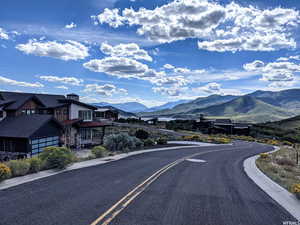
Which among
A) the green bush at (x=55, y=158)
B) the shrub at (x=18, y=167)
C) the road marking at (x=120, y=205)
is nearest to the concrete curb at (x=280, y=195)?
the road marking at (x=120, y=205)

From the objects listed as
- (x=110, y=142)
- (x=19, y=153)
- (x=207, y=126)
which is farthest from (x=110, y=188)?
(x=207, y=126)

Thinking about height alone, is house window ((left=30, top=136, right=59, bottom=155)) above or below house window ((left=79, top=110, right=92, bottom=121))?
below

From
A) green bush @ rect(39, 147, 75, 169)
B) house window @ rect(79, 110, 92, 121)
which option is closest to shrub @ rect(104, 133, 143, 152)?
green bush @ rect(39, 147, 75, 169)

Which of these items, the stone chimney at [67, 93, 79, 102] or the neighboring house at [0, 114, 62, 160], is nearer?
the neighboring house at [0, 114, 62, 160]

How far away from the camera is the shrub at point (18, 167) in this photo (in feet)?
28.0

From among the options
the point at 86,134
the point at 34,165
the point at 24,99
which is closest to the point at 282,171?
the point at 34,165

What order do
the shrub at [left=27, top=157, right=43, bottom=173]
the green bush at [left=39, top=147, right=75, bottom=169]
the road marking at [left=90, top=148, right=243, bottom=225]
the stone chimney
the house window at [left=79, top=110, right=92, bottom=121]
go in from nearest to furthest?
the road marking at [left=90, top=148, right=243, bottom=225]
the shrub at [left=27, top=157, right=43, bottom=173]
the green bush at [left=39, top=147, right=75, bottom=169]
the house window at [left=79, top=110, right=92, bottom=121]
the stone chimney

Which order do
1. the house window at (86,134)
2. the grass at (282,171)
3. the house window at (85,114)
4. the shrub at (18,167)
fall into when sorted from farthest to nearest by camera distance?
1. the house window at (85,114)
2. the house window at (86,134)
3. the grass at (282,171)
4. the shrub at (18,167)

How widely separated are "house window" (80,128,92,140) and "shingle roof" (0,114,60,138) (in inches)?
306

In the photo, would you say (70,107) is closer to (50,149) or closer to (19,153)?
(19,153)

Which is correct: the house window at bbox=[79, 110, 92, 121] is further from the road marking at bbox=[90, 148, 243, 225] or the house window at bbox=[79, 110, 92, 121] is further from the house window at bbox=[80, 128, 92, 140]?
the road marking at bbox=[90, 148, 243, 225]

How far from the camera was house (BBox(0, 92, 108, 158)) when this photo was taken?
1959cm

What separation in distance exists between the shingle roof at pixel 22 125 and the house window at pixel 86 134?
25.5ft

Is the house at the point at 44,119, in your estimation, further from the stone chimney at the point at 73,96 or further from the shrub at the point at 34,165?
the shrub at the point at 34,165
